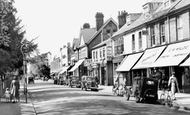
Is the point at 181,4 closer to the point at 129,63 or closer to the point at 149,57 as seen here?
the point at 149,57

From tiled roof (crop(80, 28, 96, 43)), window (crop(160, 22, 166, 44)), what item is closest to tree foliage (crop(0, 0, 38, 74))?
window (crop(160, 22, 166, 44))

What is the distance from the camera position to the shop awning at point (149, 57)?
26.8 metres

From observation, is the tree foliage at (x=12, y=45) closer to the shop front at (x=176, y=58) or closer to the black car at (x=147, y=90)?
the black car at (x=147, y=90)

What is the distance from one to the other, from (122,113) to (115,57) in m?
28.2

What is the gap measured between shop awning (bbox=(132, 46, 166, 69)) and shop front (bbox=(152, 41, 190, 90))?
0.96m

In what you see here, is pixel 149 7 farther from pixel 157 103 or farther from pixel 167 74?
pixel 157 103

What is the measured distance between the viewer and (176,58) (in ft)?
74.5

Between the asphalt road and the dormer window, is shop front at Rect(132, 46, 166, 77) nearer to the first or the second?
the dormer window

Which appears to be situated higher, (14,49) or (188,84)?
(14,49)

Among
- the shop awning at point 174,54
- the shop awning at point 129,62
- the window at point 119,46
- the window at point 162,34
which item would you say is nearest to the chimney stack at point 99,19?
the window at point 119,46

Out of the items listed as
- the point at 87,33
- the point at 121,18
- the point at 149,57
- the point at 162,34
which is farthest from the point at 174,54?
the point at 87,33

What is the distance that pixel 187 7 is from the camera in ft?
77.9

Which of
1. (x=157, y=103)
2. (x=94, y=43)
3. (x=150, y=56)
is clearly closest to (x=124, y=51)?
(x=150, y=56)

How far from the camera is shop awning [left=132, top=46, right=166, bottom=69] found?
2683cm
